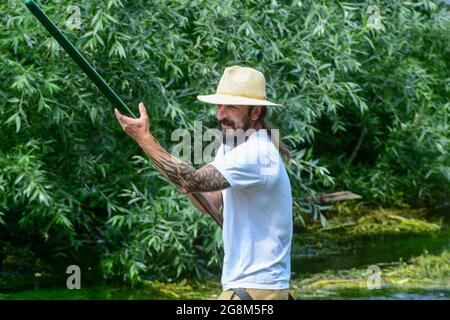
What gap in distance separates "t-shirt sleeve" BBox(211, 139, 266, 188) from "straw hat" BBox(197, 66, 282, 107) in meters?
0.22

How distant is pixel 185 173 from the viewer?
11.6 feet

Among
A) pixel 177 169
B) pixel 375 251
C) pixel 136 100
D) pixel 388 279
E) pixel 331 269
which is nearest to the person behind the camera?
pixel 177 169

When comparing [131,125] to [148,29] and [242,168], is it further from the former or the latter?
[148,29]

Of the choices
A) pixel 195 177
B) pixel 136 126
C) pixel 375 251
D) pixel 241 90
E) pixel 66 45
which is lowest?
pixel 375 251

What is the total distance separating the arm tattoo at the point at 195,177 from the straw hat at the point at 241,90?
28 centimetres

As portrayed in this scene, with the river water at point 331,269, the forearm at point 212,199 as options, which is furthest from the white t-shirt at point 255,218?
the river water at point 331,269

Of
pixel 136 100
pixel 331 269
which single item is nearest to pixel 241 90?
pixel 136 100

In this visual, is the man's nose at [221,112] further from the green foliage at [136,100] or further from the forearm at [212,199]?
the green foliage at [136,100]

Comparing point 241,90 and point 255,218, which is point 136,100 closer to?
point 241,90

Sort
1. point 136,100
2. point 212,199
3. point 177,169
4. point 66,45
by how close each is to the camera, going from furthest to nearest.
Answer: point 136,100, point 212,199, point 177,169, point 66,45

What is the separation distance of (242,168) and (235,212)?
15cm

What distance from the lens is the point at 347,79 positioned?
885 cm

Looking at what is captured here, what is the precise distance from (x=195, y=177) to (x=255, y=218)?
23 centimetres
